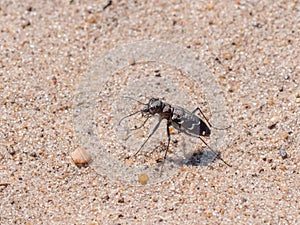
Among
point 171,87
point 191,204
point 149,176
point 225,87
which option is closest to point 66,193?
point 149,176

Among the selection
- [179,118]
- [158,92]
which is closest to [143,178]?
[179,118]

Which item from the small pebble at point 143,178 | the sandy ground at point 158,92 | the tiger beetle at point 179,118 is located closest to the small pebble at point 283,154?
the sandy ground at point 158,92

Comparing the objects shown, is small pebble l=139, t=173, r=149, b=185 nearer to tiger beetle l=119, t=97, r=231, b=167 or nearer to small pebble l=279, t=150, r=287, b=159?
tiger beetle l=119, t=97, r=231, b=167

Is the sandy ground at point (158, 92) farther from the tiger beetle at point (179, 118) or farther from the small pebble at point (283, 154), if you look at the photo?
the tiger beetle at point (179, 118)

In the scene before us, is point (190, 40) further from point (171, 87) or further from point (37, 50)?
point (37, 50)

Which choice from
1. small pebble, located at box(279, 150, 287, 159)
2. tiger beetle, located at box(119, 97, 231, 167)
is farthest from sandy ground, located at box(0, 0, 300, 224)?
tiger beetle, located at box(119, 97, 231, 167)

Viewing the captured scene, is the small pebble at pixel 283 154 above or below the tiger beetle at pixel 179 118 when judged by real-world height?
below

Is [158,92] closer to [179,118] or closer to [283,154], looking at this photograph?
[179,118]

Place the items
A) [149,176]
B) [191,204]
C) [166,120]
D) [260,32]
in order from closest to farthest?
[191,204] < [149,176] < [166,120] < [260,32]
